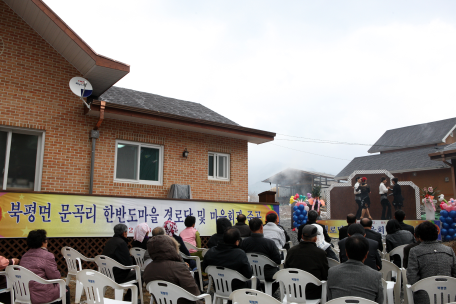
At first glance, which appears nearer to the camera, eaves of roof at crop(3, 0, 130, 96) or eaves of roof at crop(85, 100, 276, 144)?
eaves of roof at crop(3, 0, 130, 96)

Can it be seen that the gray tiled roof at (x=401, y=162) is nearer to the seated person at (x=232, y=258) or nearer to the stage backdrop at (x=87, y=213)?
the stage backdrop at (x=87, y=213)

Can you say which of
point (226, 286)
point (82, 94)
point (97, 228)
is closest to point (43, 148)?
point (82, 94)

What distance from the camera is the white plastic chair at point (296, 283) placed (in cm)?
409

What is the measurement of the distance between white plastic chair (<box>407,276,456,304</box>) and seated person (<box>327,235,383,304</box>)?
0.65 metres

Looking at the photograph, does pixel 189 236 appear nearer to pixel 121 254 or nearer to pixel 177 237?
pixel 177 237

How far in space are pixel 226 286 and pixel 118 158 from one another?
6.27 m

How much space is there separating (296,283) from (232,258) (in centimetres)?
82

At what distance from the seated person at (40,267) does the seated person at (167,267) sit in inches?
50.4

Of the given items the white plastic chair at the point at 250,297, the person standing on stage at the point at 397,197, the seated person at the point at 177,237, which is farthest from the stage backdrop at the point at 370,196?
the white plastic chair at the point at 250,297

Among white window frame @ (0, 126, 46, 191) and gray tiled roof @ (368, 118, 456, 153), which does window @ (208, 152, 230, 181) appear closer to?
white window frame @ (0, 126, 46, 191)

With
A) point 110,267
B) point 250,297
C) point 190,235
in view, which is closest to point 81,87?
point 190,235

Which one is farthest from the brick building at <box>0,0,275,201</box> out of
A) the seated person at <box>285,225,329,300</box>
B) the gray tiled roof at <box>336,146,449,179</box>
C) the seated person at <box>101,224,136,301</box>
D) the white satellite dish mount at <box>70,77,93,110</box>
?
the gray tiled roof at <box>336,146,449,179</box>

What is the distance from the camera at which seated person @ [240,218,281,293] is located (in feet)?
16.9

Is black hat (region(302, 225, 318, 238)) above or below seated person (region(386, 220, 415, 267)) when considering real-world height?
above
